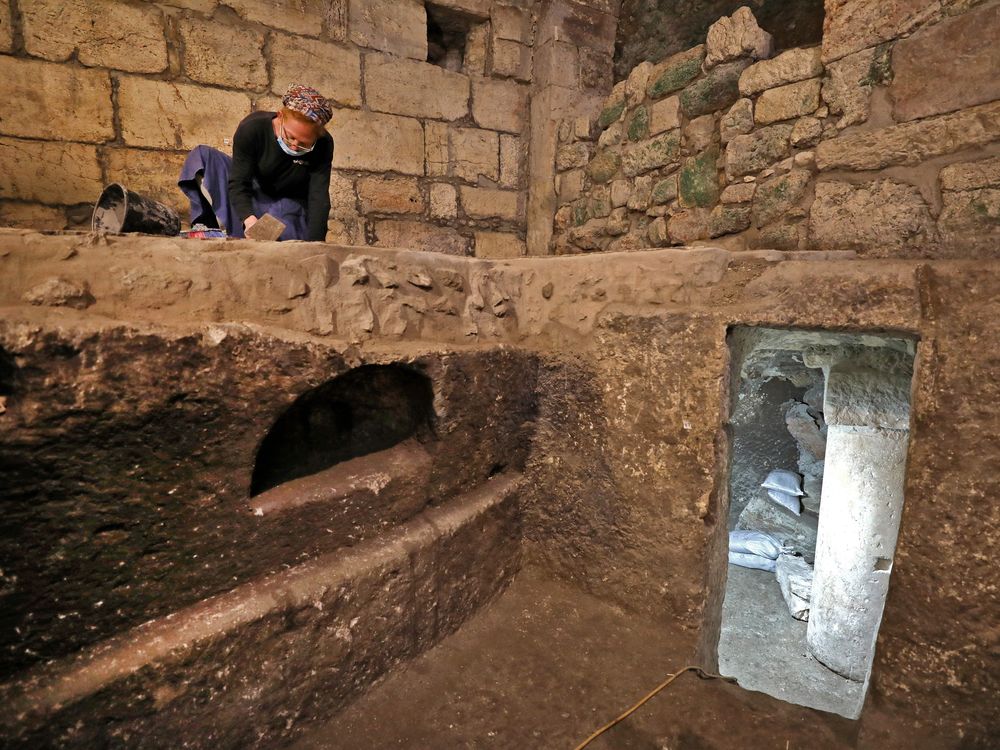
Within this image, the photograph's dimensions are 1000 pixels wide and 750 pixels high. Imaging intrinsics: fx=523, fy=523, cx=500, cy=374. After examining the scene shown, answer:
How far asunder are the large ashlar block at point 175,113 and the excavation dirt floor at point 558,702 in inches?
131

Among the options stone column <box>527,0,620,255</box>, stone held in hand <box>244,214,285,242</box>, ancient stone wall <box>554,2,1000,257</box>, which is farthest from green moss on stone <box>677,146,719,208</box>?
stone held in hand <box>244,214,285,242</box>

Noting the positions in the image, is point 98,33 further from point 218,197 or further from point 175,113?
point 218,197

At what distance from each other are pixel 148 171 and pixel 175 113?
39 centimetres

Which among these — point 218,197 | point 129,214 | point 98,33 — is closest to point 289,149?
point 218,197

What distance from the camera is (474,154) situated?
406 cm

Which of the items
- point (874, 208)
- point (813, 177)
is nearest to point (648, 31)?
point (813, 177)

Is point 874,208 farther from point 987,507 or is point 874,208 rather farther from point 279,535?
point 279,535

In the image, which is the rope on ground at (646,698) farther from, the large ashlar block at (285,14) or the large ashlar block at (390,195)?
the large ashlar block at (285,14)

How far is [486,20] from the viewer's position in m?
3.96

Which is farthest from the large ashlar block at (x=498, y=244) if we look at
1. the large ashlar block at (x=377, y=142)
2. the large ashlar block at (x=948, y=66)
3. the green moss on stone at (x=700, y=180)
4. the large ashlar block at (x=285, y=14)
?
the large ashlar block at (x=948, y=66)

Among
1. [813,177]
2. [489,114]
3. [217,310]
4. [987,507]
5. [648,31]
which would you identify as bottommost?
[987,507]

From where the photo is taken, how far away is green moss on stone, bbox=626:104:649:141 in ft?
10.4

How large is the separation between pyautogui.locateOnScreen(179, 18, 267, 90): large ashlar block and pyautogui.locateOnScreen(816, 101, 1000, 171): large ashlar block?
3.31 m

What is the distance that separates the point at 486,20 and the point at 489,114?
67cm
